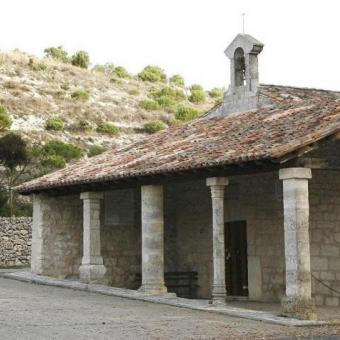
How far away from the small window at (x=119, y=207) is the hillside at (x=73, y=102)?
53.6 ft

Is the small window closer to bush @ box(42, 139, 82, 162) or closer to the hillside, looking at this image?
bush @ box(42, 139, 82, 162)

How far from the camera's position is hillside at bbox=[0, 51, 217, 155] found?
3725 centimetres

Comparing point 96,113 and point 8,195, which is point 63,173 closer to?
point 8,195

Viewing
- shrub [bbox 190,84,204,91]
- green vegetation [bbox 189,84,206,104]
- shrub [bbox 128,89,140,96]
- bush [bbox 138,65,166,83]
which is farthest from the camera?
bush [bbox 138,65,166,83]

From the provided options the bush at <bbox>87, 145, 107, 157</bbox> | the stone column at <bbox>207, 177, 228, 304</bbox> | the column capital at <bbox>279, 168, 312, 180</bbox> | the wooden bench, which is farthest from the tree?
the column capital at <bbox>279, 168, 312, 180</bbox>

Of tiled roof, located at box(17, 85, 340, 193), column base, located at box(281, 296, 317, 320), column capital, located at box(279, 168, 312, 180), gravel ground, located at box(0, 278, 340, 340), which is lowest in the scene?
gravel ground, located at box(0, 278, 340, 340)

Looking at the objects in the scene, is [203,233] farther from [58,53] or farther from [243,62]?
[58,53]

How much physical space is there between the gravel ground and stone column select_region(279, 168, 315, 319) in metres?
0.74

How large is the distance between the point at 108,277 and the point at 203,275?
2.38m

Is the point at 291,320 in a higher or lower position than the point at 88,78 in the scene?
lower

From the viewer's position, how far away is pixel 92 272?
16641 millimetres

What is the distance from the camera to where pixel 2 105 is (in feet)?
123

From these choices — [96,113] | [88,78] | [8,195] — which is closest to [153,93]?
[88,78]

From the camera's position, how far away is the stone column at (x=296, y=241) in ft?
37.6
